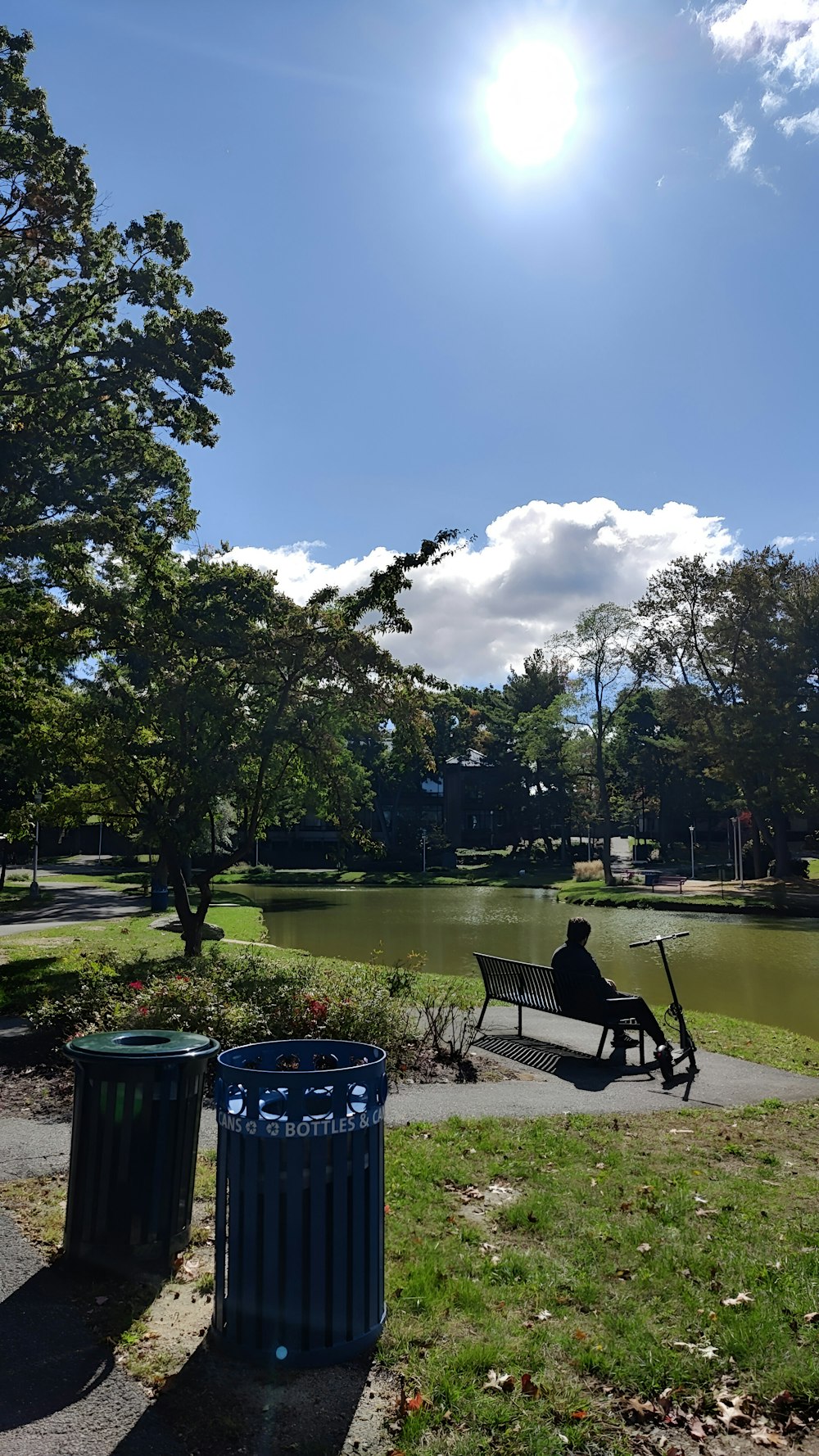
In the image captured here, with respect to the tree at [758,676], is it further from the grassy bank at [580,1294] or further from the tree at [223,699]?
the grassy bank at [580,1294]

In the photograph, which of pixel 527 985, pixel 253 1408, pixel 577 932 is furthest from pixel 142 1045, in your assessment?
pixel 527 985

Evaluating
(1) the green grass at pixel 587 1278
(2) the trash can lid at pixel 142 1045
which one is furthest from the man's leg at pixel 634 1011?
(2) the trash can lid at pixel 142 1045

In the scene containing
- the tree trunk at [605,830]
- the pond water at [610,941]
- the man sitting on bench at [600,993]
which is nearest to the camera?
the man sitting on bench at [600,993]

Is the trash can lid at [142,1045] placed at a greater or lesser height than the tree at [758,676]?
lesser

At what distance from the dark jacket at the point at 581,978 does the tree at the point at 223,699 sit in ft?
17.8

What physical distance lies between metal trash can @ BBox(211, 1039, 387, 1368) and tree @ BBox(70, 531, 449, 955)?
1091 cm

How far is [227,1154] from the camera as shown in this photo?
384cm

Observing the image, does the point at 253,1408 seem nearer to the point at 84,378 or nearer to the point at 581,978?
the point at 581,978

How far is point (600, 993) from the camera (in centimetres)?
1019

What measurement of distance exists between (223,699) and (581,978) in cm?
756

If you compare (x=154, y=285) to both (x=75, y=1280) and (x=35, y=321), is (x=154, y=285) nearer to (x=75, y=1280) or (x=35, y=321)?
(x=35, y=321)

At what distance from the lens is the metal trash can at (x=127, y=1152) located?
174 inches

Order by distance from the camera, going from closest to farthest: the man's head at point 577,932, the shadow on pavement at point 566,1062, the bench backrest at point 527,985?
1. the shadow on pavement at point 566,1062
2. the man's head at point 577,932
3. the bench backrest at point 527,985

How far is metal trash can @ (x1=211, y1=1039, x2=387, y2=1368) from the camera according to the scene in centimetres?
368
